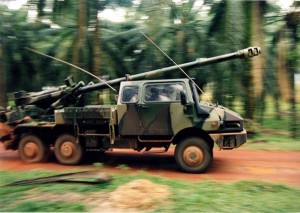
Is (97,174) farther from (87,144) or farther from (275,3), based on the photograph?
(275,3)

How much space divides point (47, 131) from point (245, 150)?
568cm

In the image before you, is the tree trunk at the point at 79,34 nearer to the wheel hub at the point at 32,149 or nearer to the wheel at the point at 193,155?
the wheel hub at the point at 32,149

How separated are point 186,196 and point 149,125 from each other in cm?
249

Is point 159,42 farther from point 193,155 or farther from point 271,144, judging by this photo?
point 193,155

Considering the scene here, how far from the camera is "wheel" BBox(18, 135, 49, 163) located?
9156mm

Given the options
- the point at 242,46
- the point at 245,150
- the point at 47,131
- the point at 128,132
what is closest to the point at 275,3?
the point at 242,46

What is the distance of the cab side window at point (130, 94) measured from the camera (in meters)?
8.14

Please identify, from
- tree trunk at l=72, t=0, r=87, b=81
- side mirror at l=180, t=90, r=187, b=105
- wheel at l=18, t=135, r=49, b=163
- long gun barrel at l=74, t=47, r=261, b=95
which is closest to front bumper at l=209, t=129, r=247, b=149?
side mirror at l=180, t=90, r=187, b=105

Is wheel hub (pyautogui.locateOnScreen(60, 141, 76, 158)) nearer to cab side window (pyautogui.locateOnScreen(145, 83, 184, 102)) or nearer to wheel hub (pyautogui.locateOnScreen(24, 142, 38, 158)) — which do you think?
wheel hub (pyautogui.locateOnScreen(24, 142, 38, 158))

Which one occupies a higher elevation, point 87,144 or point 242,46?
point 242,46

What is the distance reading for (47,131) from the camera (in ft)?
30.0

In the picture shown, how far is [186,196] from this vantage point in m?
5.80

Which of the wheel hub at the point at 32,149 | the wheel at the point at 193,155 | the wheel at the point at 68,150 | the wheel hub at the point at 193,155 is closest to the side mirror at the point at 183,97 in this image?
the wheel at the point at 193,155

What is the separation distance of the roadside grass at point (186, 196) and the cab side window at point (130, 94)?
1.86 meters
